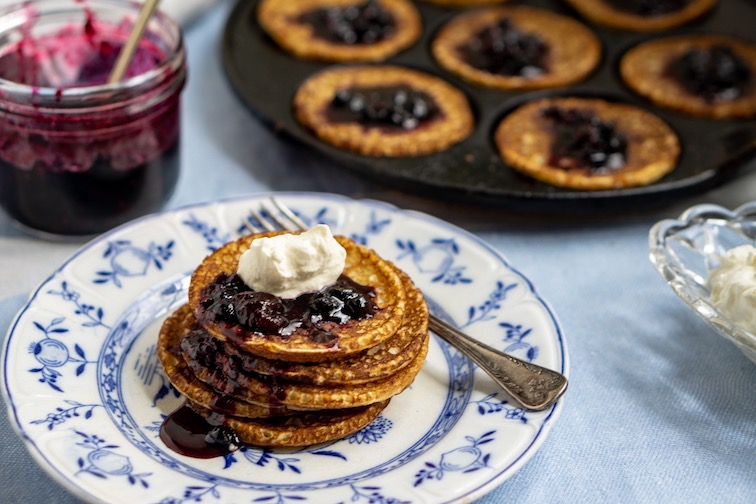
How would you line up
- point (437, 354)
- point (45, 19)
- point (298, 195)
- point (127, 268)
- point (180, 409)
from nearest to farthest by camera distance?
1. point (180, 409)
2. point (437, 354)
3. point (127, 268)
4. point (298, 195)
5. point (45, 19)

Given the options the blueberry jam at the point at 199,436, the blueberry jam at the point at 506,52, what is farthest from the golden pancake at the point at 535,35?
the blueberry jam at the point at 199,436

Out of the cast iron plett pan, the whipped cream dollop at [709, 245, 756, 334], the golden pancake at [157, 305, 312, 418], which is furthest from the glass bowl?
the golden pancake at [157, 305, 312, 418]

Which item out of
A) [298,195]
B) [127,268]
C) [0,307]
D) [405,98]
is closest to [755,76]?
[405,98]

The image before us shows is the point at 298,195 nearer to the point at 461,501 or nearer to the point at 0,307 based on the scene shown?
the point at 0,307

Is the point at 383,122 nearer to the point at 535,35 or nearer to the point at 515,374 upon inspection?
the point at 535,35

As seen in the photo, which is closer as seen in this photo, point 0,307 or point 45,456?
point 45,456

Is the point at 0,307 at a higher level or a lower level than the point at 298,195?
lower

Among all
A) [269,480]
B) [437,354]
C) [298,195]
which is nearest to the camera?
[269,480]
